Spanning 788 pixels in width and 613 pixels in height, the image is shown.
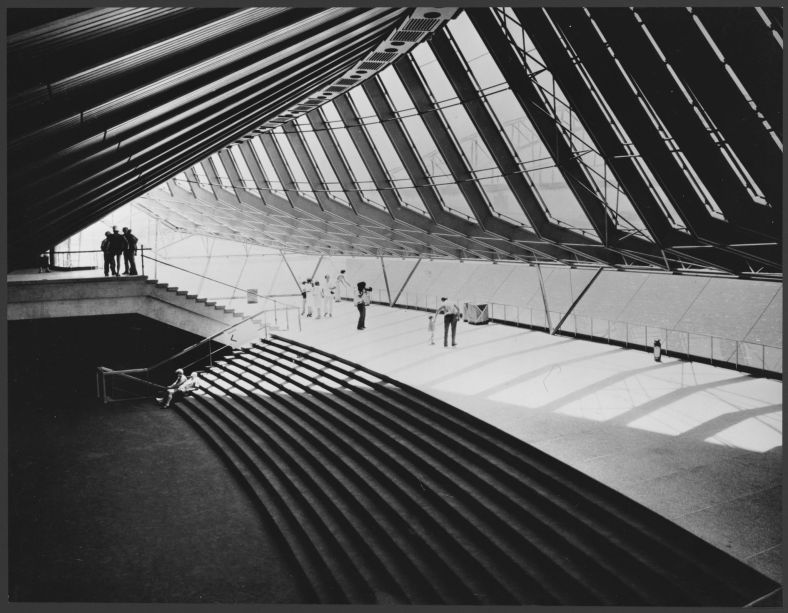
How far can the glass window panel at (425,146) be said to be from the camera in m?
14.7

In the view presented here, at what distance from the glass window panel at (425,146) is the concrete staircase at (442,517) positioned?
6285 millimetres

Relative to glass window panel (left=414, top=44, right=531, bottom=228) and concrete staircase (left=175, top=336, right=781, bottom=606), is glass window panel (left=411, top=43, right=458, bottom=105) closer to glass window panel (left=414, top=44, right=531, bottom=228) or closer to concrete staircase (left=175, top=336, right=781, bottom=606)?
glass window panel (left=414, top=44, right=531, bottom=228)

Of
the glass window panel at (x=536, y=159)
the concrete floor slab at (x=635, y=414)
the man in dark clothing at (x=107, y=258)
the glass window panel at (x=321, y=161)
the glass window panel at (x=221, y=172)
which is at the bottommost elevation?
the concrete floor slab at (x=635, y=414)

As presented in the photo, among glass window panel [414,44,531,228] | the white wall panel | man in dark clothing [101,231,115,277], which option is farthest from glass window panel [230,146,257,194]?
the white wall panel

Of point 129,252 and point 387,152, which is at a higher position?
point 387,152

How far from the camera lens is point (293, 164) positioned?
21391mm

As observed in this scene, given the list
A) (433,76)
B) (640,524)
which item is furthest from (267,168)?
(640,524)

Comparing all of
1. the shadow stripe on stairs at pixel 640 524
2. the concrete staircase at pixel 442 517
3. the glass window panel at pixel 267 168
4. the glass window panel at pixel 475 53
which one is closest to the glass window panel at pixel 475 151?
the glass window panel at pixel 475 53

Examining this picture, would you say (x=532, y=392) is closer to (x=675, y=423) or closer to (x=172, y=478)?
(x=675, y=423)

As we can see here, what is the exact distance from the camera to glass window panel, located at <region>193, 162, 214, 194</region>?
2800 cm

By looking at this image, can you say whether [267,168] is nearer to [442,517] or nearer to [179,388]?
[179,388]

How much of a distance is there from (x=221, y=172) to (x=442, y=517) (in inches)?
878

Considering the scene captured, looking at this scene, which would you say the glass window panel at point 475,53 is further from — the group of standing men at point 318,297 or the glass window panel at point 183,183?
the glass window panel at point 183,183

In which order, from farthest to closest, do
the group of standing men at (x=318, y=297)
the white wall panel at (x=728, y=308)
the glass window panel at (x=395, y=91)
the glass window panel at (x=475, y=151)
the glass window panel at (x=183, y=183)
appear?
1. the glass window panel at (x=183, y=183)
2. the group of standing men at (x=318, y=297)
3. the white wall panel at (x=728, y=308)
4. the glass window panel at (x=395, y=91)
5. the glass window panel at (x=475, y=151)
